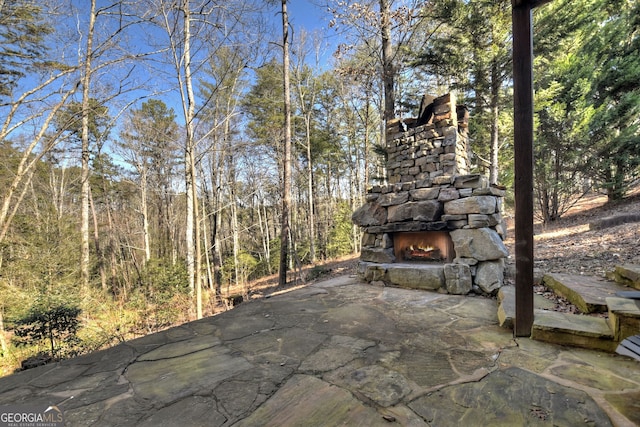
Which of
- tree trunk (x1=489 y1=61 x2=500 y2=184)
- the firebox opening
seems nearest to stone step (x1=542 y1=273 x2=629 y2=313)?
the firebox opening

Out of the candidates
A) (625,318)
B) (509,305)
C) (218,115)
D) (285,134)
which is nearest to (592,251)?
(509,305)

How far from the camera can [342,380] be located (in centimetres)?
146

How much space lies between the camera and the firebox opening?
3689mm

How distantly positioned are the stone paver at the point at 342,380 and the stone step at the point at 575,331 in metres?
0.07

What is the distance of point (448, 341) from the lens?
6.31ft

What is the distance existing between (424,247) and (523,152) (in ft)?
7.64

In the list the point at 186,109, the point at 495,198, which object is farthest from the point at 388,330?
the point at 186,109

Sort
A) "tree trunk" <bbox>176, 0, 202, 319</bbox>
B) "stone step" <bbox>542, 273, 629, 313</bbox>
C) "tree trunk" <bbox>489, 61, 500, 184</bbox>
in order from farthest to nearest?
"tree trunk" <bbox>489, 61, 500, 184</bbox> < "tree trunk" <bbox>176, 0, 202, 319</bbox> < "stone step" <bbox>542, 273, 629, 313</bbox>

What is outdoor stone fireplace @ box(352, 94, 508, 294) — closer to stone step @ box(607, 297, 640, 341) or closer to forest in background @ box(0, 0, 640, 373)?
stone step @ box(607, 297, 640, 341)

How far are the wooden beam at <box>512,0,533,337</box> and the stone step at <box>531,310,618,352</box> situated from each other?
3.4 inches

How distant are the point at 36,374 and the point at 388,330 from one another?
2596 mm

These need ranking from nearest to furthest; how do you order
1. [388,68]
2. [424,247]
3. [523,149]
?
A: [523,149]
[424,247]
[388,68]

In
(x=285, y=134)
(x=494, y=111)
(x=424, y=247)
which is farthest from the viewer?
(x=494, y=111)

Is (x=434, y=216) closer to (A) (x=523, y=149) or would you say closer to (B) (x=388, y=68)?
(A) (x=523, y=149)
